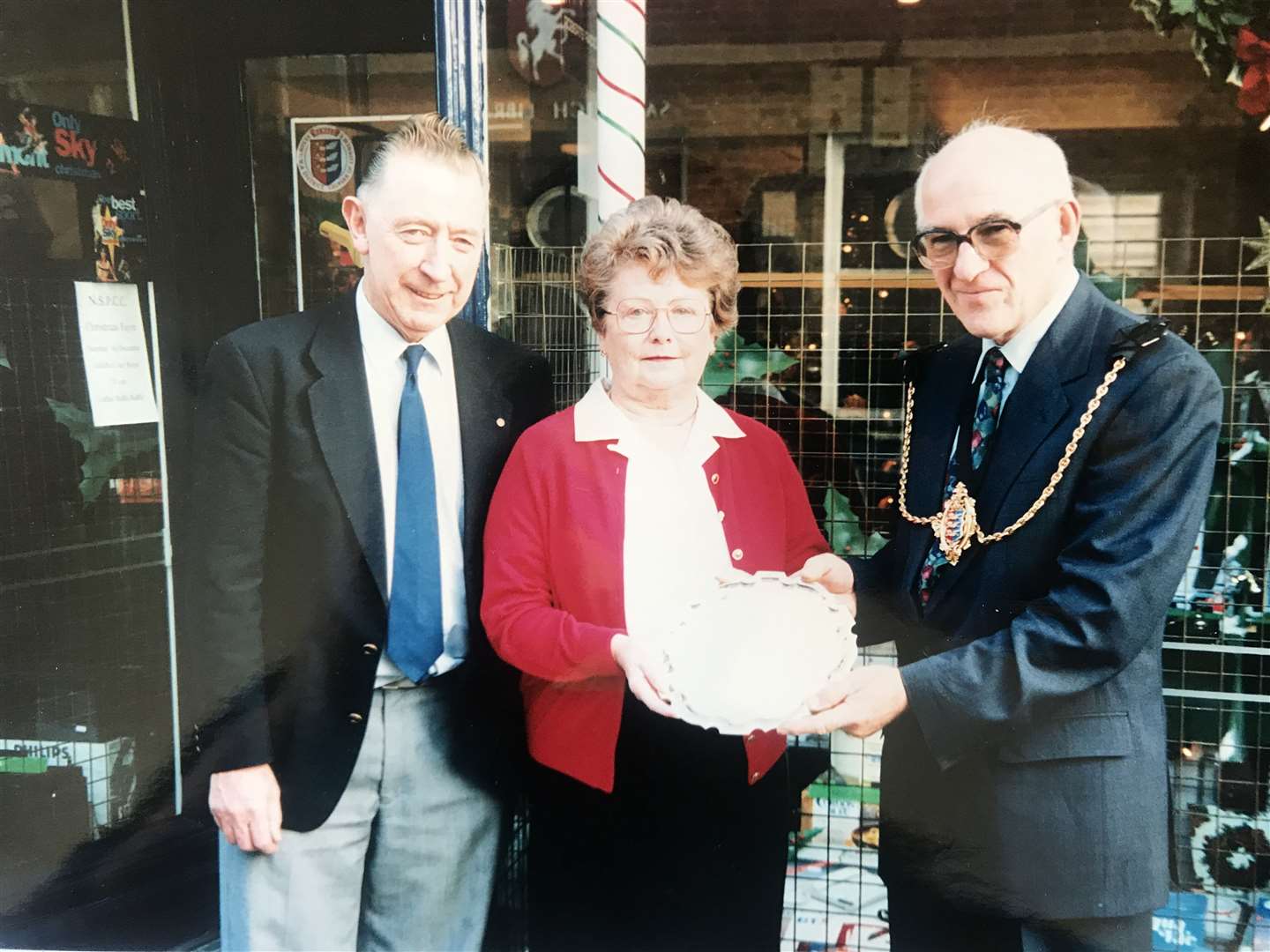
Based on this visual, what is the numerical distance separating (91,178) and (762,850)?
2.53 metres

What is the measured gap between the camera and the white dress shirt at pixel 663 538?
204 cm

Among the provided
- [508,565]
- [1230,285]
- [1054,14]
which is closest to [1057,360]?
[1230,285]

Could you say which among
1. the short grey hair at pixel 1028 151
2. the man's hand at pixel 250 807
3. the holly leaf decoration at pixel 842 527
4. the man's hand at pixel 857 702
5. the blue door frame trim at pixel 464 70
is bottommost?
the man's hand at pixel 250 807

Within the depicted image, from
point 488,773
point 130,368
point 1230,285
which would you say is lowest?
point 488,773

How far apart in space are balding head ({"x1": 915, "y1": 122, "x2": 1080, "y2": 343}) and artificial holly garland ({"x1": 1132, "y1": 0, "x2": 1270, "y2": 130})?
1.28 feet

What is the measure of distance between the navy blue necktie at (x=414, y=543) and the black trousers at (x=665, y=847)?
429 mm

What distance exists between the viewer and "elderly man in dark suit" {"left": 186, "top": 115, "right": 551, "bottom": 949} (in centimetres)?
218

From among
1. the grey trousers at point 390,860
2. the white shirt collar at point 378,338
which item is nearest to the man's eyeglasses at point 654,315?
the white shirt collar at point 378,338

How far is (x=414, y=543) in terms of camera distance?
7.21 ft

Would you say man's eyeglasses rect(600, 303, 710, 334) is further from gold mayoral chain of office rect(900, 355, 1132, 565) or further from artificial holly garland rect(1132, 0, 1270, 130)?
artificial holly garland rect(1132, 0, 1270, 130)

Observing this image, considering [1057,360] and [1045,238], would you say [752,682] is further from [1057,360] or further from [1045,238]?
[1045,238]

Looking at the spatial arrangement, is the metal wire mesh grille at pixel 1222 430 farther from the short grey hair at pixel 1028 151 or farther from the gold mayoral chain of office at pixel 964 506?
the short grey hair at pixel 1028 151

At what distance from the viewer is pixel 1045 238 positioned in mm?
1927

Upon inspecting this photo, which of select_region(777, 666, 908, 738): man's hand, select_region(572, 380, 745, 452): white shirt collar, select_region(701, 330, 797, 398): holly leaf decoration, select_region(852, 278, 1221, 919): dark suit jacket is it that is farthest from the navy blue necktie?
select_region(852, 278, 1221, 919): dark suit jacket
